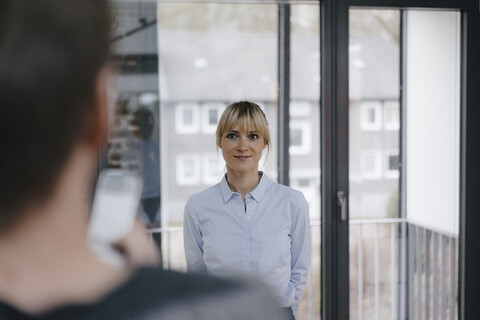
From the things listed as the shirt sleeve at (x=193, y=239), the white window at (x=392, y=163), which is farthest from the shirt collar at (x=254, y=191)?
the white window at (x=392, y=163)

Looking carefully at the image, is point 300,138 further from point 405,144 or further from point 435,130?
point 435,130

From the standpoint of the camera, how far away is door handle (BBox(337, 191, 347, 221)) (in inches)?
103

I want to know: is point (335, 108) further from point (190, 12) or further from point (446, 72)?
point (190, 12)

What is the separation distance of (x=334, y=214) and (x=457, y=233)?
753mm

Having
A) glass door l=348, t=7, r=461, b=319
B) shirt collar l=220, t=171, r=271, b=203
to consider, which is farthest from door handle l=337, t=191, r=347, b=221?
shirt collar l=220, t=171, r=271, b=203

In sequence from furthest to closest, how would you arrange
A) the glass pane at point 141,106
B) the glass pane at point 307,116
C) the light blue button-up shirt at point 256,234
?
1. the glass pane at point 307,116
2. the glass pane at point 141,106
3. the light blue button-up shirt at point 256,234

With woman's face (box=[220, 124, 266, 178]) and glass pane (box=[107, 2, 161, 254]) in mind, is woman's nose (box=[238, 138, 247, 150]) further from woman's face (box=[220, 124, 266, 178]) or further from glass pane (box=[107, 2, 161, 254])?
glass pane (box=[107, 2, 161, 254])

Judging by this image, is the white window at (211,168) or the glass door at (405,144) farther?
the white window at (211,168)

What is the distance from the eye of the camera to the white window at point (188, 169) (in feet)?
9.78

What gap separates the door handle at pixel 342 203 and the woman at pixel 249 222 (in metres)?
0.62

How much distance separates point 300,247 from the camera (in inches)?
80.0

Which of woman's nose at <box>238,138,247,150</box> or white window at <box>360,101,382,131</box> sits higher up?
white window at <box>360,101,382,131</box>

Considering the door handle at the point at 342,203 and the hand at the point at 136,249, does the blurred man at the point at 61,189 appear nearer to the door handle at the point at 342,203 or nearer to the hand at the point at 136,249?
the hand at the point at 136,249

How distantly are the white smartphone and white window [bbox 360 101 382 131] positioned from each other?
2439mm
